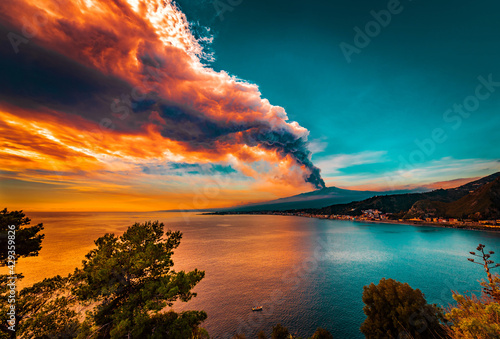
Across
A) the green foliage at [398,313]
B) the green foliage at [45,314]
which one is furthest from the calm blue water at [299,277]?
the green foliage at [45,314]

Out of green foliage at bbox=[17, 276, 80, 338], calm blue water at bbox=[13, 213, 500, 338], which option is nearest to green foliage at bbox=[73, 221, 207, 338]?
green foliage at bbox=[17, 276, 80, 338]

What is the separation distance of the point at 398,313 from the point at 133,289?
28324mm

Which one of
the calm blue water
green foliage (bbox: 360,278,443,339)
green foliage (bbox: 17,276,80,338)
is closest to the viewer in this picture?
green foliage (bbox: 17,276,80,338)

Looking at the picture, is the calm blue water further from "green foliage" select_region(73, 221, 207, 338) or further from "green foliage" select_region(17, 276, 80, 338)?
"green foliage" select_region(17, 276, 80, 338)

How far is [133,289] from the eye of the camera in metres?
14.6

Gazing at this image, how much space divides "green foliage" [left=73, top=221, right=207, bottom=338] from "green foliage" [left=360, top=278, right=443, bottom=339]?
70.3 ft

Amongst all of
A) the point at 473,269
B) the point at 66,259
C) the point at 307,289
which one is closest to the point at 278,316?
the point at 307,289

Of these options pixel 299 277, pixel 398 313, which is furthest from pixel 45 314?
pixel 299 277

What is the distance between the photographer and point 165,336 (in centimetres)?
1430

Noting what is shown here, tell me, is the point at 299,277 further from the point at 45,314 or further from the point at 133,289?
the point at 45,314

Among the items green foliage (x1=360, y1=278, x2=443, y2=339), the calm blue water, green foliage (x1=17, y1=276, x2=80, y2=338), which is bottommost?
the calm blue water

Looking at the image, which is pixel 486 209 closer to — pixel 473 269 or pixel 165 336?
pixel 473 269

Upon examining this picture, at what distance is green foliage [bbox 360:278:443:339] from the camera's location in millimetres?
21297

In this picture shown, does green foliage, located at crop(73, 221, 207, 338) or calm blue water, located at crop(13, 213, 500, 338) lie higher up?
green foliage, located at crop(73, 221, 207, 338)
